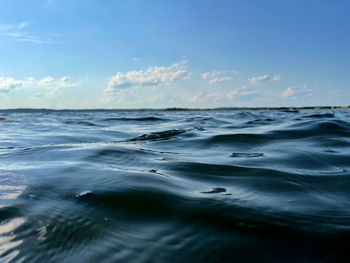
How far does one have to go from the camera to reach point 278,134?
277 inches

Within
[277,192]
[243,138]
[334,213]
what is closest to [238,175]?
[277,192]

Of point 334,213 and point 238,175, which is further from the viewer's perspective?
point 238,175

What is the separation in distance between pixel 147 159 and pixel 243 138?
2.94 metres

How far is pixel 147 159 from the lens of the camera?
164 inches

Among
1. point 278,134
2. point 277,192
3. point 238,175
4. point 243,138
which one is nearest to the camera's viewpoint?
point 277,192

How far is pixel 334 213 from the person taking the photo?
1.98m

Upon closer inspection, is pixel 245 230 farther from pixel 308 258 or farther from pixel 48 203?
pixel 48 203

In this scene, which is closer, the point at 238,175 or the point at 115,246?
the point at 115,246

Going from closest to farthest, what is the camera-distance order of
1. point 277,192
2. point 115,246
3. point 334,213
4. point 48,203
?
point 115,246
point 334,213
point 48,203
point 277,192

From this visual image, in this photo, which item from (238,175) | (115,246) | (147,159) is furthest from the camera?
(147,159)

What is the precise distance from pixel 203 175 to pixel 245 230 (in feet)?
4.75

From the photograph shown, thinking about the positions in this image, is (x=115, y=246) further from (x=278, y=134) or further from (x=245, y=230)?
(x=278, y=134)

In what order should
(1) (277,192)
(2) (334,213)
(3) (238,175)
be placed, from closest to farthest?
(2) (334,213) → (1) (277,192) → (3) (238,175)

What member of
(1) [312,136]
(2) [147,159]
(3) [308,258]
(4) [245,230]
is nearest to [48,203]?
(4) [245,230]
